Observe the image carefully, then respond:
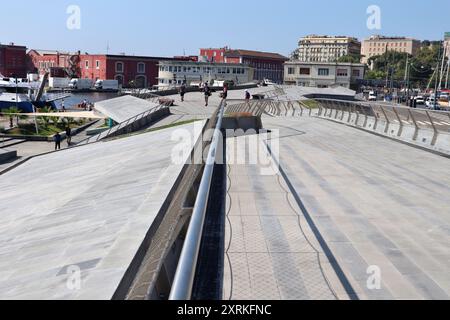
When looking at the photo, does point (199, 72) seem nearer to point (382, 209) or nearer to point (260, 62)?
point (260, 62)

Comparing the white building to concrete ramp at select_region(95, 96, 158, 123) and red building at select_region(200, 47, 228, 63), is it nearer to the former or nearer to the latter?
red building at select_region(200, 47, 228, 63)

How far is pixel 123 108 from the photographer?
36531 millimetres

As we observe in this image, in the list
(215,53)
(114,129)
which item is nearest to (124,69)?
(215,53)

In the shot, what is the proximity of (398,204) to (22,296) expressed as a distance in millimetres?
6274

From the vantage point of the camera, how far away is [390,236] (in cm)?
749

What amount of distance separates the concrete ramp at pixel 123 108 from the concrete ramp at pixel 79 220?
14986 millimetres

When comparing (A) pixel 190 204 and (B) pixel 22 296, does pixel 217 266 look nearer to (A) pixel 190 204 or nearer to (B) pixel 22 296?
(A) pixel 190 204

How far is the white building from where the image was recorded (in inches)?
3634

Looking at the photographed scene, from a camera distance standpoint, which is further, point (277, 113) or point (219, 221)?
point (277, 113)

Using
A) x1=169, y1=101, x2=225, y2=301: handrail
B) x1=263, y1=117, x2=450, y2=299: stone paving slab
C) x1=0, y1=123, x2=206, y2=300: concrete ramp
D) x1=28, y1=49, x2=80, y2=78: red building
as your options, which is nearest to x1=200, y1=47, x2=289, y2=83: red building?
x1=28, y1=49, x2=80, y2=78: red building

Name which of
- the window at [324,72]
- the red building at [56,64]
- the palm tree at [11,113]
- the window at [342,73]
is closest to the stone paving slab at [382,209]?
the palm tree at [11,113]

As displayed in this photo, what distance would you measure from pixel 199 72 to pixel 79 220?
87.0 meters

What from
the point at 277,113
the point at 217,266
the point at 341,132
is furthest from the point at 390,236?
the point at 277,113
